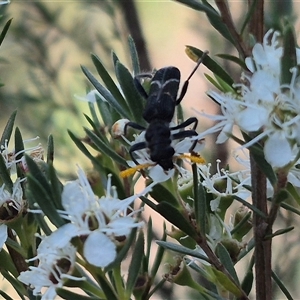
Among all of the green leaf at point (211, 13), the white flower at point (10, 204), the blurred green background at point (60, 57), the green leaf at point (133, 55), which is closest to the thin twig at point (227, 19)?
the green leaf at point (211, 13)

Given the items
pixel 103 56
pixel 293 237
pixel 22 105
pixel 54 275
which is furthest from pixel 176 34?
pixel 54 275

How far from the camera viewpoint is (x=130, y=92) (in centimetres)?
40

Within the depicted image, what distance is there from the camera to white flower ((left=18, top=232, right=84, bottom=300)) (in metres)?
0.33

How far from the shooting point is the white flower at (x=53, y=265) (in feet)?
1.09

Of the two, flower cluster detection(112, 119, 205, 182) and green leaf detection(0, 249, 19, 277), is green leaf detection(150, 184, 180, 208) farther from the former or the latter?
green leaf detection(0, 249, 19, 277)

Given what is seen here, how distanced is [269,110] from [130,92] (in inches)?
4.3

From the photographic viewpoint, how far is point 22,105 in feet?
4.09

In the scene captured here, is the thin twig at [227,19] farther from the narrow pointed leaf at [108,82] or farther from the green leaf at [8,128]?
the green leaf at [8,128]

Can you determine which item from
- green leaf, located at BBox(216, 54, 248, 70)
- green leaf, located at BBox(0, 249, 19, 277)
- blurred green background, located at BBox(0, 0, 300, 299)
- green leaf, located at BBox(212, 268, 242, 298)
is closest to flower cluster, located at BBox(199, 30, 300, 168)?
green leaf, located at BBox(216, 54, 248, 70)

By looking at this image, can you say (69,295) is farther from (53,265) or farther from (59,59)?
(59,59)

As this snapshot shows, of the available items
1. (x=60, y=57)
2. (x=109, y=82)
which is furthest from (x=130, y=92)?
(x=60, y=57)

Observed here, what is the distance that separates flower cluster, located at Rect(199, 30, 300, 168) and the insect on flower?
0.14 feet

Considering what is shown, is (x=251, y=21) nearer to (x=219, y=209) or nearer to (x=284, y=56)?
(x=284, y=56)

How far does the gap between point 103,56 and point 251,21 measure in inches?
37.1
